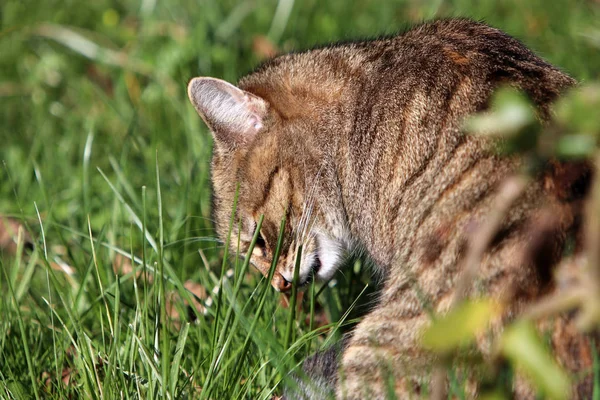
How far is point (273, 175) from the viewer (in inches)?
110

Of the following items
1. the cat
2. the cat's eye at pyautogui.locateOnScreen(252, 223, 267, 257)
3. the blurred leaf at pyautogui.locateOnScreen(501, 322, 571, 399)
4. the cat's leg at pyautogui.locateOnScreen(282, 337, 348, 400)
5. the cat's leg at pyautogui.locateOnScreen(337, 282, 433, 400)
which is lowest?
the cat's leg at pyautogui.locateOnScreen(282, 337, 348, 400)

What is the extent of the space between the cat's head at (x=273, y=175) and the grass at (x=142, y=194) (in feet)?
0.46

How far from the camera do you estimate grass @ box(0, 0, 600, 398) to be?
2422 mm

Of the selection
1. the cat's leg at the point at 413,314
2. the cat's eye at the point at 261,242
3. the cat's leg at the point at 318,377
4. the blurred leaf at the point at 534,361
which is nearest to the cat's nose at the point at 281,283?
the cat's eye at the point at 261,242

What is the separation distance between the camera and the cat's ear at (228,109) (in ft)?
8.95

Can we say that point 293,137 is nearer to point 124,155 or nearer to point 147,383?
point 147,383

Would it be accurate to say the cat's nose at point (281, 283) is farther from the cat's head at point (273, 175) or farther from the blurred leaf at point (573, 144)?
the blurred leaf at point (573, 144)

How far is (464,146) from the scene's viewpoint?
2.22 metres

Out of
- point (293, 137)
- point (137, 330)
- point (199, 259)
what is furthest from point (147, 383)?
point (199, 259)

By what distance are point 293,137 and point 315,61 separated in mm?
346

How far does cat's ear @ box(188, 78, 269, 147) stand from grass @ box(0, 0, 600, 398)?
321mm

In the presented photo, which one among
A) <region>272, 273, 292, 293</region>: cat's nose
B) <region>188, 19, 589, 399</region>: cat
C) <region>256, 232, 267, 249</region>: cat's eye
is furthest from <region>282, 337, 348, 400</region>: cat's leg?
<region>256, 232, 267, 249</region>: cat's eye

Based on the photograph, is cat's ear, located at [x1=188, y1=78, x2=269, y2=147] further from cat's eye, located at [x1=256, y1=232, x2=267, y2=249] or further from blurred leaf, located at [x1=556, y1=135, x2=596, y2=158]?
blurred leaf, located at [x1=556, y1=135, x2=596, y2=158]

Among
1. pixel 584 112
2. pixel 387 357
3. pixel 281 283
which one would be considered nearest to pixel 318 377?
pixel 387 357
